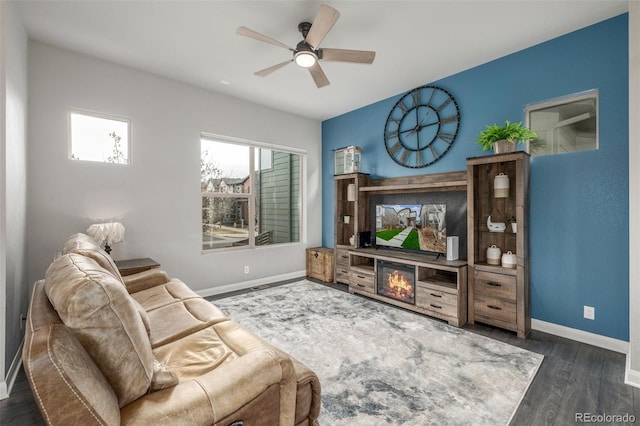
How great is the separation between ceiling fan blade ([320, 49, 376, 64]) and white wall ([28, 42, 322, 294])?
2.29 meters

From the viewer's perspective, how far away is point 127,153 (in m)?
3.64

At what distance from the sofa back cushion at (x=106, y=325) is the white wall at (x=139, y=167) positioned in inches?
107

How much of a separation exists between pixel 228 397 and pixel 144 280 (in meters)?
2.13

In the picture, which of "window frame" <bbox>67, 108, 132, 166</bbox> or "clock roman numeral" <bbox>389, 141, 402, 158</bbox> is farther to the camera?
"clock roman numeral" <bbox>389, 141, 402, 158</bbox>

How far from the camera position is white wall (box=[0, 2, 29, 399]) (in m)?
1.97

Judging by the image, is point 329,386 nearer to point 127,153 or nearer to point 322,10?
point 322,10

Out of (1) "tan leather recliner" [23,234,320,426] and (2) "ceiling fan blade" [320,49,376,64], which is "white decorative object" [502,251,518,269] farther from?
(1) "tan leather recliner" [23,234,320,426]

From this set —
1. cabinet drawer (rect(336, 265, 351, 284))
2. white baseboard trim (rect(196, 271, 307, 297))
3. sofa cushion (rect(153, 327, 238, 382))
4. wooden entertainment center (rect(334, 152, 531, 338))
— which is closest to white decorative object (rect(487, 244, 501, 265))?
wooden entertainment center (rect(334, 152, 531, 338))

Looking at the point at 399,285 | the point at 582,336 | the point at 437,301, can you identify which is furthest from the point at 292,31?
the point at 582,336

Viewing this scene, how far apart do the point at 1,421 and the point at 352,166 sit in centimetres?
A: 443

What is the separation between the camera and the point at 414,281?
3605 mm

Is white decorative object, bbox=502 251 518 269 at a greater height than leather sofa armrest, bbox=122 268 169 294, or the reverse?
white decorative object, bbox=502 251 518 269

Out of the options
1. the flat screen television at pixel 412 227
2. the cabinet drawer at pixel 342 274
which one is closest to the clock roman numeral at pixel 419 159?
the flat screen television at pixel 412 227

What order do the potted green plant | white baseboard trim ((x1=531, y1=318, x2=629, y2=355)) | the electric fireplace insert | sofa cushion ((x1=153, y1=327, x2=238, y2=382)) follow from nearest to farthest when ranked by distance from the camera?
sofa cushion ((x1=153, y1=327, x2=238, y2=382))
white baseboard trim ((x1=531, y1=318, x2=629, y2=355))
the potted green plant
the electric fireplace insert
